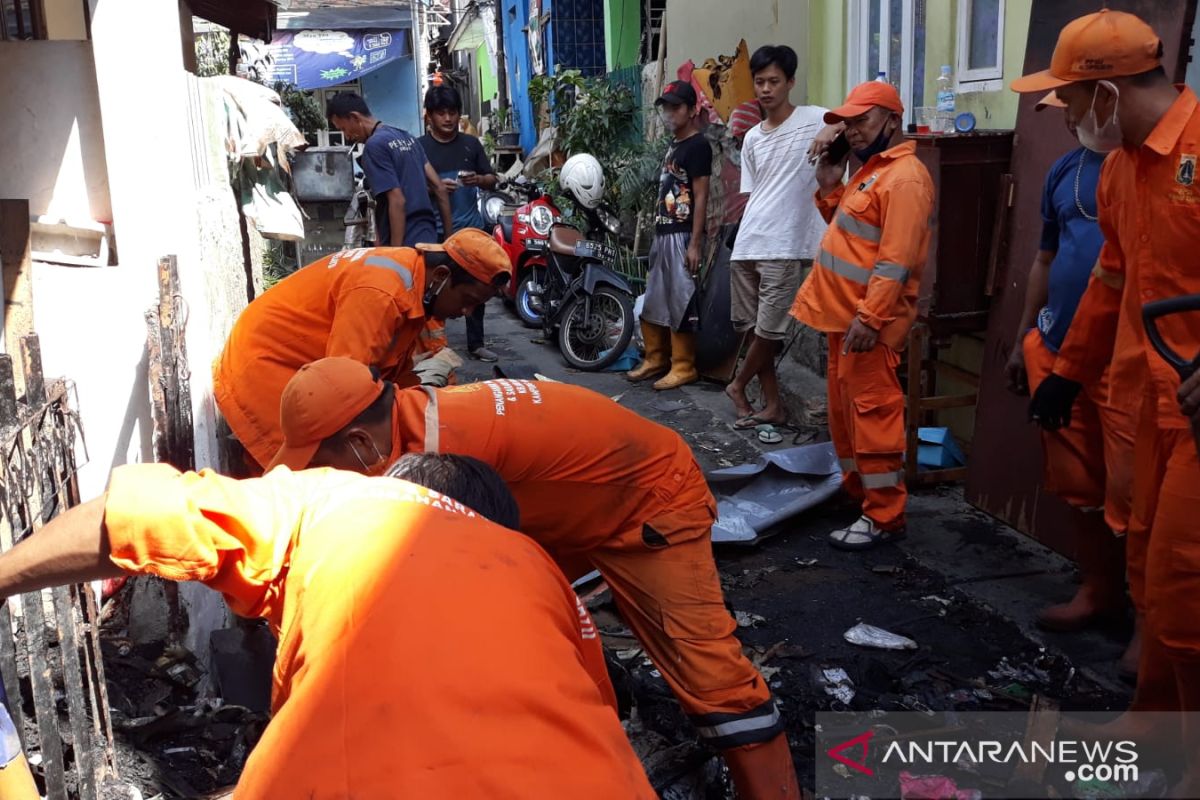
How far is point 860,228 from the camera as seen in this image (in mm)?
4754

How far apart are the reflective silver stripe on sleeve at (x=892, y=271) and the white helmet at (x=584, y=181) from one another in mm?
5150

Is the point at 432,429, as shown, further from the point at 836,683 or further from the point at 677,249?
the point at 677,249

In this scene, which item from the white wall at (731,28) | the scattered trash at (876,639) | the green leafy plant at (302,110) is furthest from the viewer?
the green leafy plant at (302,110)

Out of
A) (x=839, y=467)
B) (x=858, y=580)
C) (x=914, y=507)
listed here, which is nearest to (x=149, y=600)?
(x=858, y=580)

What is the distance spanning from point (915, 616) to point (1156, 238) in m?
1.87

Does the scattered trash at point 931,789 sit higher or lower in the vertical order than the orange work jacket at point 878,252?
lower

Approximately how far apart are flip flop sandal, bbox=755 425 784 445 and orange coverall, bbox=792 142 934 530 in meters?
1.44

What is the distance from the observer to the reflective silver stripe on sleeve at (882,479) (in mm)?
4770

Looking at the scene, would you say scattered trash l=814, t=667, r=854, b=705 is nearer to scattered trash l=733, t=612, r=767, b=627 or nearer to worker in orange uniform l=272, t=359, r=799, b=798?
scattered trash l=733, t=612, r=767, b=627

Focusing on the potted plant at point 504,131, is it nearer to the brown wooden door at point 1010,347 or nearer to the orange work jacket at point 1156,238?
the brown wooden door at point 1010,347

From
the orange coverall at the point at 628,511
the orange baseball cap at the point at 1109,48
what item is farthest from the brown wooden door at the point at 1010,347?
the orange coverall at the point at 628,511

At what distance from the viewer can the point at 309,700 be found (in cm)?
147

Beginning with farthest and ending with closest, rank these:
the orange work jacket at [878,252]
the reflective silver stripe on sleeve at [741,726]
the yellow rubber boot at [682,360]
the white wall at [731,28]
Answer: the yellow rubber boot at [682,360] < the white wall at [731,28] < the orange work jacket at [878,252] < the reflective silver stripe on sleeve at [741,726]

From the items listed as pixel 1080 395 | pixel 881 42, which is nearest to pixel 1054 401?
pixel 1080 395
